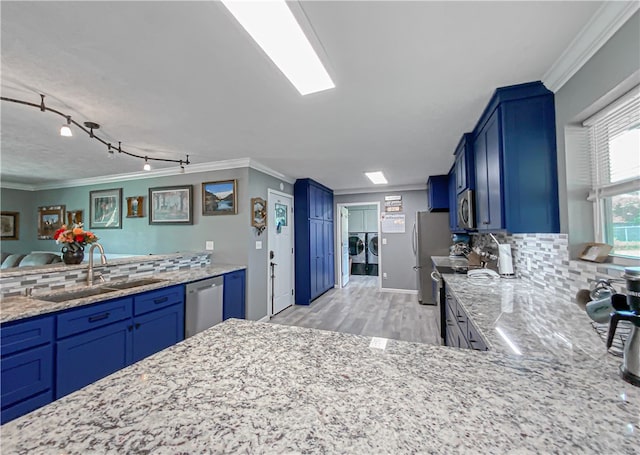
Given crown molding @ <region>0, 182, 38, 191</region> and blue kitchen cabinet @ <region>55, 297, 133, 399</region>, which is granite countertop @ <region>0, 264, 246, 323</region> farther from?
crown molding @ <region>0, 182, 38, 191</region>

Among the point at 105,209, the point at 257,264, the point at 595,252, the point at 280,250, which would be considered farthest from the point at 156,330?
the point at 105,209

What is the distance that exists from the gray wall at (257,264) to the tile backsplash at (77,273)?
0.77 meters

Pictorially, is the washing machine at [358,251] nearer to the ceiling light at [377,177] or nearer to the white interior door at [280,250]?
the ceiling light at [377,177]

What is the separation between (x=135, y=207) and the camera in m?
4.06

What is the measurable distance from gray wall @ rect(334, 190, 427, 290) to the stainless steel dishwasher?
144 inches

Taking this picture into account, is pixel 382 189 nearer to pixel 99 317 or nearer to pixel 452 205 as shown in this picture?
pixel 452 205

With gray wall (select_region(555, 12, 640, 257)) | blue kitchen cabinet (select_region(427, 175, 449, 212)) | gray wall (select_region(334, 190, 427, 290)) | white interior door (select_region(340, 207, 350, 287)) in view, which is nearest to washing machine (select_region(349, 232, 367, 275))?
white interior door (select_region(340, 207, 350, 287))

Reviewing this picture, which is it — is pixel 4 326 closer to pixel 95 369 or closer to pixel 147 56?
pixel 95 369

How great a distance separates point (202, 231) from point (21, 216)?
4.35 metres

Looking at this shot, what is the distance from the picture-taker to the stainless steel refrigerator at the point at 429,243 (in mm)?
4445

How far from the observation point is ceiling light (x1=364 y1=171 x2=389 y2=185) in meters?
4.23

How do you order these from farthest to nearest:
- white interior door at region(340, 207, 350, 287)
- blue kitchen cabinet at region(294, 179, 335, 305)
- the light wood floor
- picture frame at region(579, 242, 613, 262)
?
white interior door at region(340, 207, 350, 287), blue kitchen cabinet at region(294, 179, 335, 305), the light wood floor, picture frame at region(579, 242, 613, 262)

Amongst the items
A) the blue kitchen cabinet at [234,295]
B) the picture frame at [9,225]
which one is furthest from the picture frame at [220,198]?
the picture frame at [9,225]

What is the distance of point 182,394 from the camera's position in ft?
2.05
